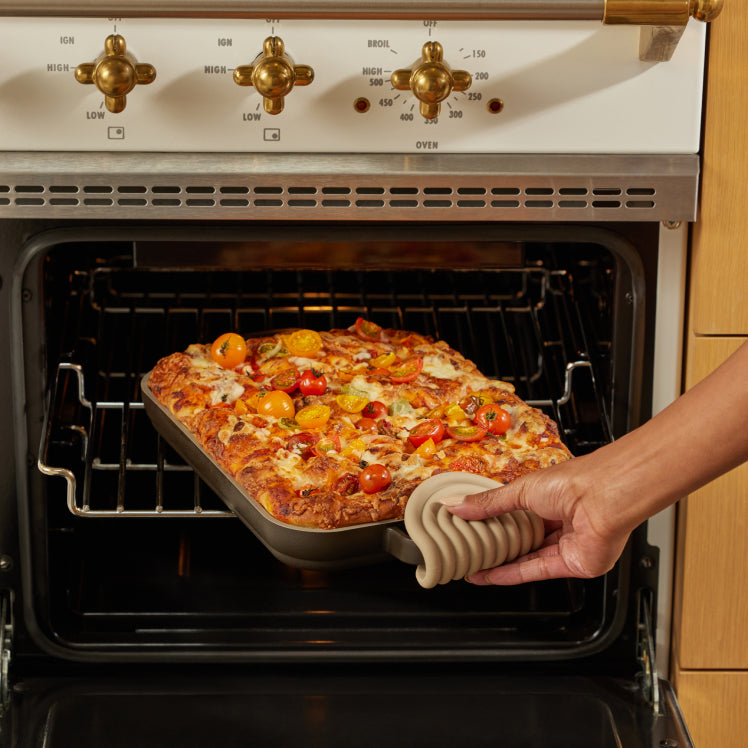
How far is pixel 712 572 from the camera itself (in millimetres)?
1422

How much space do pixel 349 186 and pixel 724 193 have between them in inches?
19.0

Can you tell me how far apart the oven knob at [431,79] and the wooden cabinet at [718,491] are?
33 cm

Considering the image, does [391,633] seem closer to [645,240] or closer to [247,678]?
[247,678]

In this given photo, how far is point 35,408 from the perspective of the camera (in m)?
1.40

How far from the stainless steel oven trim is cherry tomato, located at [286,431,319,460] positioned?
0.97 feet

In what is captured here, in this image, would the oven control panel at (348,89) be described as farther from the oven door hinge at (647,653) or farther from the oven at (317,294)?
the oven door hinge at (647,653)

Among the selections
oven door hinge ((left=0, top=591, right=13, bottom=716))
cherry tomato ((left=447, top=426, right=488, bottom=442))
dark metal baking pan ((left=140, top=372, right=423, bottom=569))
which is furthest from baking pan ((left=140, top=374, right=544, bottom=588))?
oven door hinge ((left=0, top=591, right=13, bottom=716))

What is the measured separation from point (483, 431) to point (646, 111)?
466mm

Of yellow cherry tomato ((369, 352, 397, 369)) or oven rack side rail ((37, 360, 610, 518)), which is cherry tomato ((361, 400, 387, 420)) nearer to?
yellow cherry tomato ((369, 352, 397, 369))

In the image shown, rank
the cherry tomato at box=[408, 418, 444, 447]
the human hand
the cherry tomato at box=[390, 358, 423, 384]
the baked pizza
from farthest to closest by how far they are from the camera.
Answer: the cherry tomato at box=[390, 358, 423, 384] < the cherry tomato at box=[408, 418, 444, 447] < the baked pizza < the human hand

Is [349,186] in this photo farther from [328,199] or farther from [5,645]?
[5,645]

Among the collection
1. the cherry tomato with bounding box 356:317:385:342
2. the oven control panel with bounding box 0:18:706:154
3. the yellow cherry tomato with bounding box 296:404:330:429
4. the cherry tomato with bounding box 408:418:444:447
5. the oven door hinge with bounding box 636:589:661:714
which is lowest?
the oven door hinge with bounding box 636:589:661:714

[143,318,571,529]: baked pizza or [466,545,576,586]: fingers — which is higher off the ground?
[143,318,571,529]: baked pizza

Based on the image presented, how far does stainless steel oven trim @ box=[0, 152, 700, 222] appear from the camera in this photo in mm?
1259
